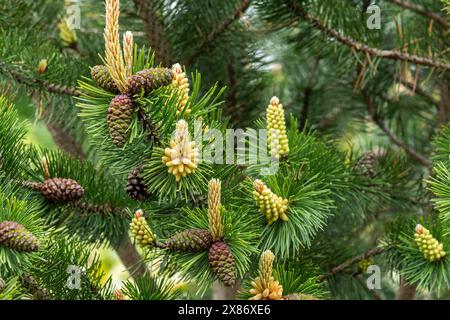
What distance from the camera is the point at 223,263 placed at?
29.9 inches

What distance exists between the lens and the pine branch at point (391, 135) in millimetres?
1460

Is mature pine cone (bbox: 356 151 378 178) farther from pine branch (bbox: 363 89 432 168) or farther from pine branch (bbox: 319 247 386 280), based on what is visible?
pine branch (bbox: 363 89 432 168)

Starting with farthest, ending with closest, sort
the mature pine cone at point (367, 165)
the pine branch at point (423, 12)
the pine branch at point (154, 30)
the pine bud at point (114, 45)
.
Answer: the pine branch at point (423, 12)
the pine branch at point (154, 30)
the mature pine cone at point (367, 165)
the pine bud at point (114, 45)

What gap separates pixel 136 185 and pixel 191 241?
103mm

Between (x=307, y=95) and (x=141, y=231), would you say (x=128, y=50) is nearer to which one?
(x=141, y=231)

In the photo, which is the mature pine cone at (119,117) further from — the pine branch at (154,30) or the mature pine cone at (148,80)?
the pine branch at (154,30)

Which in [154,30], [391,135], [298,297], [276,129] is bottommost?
[298,297]

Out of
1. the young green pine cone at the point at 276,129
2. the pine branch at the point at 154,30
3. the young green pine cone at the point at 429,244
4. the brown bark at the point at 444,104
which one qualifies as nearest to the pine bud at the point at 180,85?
the young green pine cone at the point at 276,129

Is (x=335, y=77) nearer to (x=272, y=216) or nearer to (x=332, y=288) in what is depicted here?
(x=332, y=288)

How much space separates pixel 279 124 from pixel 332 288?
1.59 ft

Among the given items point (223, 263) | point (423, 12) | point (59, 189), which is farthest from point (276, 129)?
point (423, 12)

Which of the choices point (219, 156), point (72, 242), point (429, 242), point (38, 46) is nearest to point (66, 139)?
point (38, 46)

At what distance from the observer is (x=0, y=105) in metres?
0.86

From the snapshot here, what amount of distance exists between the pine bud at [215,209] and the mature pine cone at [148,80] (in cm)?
12
